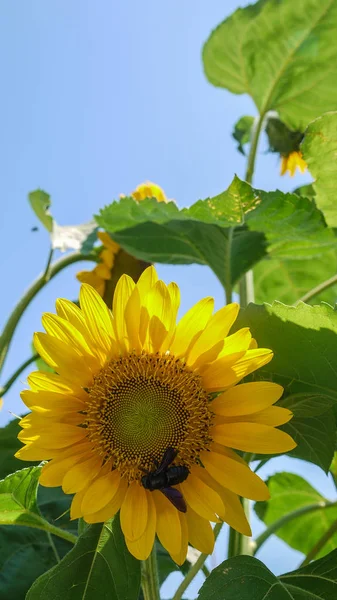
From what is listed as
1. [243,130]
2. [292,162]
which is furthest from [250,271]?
[243,130]

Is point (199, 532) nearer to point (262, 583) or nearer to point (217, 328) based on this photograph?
point (262, 583)

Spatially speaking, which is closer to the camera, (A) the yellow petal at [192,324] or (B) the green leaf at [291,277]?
(A) the yellow petal at [192,324]

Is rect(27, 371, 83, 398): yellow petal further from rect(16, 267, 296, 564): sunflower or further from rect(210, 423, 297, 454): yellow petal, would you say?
rect(210, 423, 297, 454): yellow petal

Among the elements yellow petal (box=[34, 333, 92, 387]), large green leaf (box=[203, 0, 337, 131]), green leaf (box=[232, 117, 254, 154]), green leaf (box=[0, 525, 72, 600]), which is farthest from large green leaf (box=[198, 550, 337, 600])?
green leaf (box=[232, 117, 254, 154])

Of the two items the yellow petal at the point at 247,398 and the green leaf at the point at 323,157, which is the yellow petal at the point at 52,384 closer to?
the yellow petal at the point at 247,398

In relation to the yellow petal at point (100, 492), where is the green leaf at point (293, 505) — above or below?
below

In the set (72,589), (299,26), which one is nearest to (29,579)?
(72,589)

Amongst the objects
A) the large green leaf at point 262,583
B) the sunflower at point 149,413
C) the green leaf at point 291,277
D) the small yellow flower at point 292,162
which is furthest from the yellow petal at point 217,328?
the small yellow flower at point 292,162
